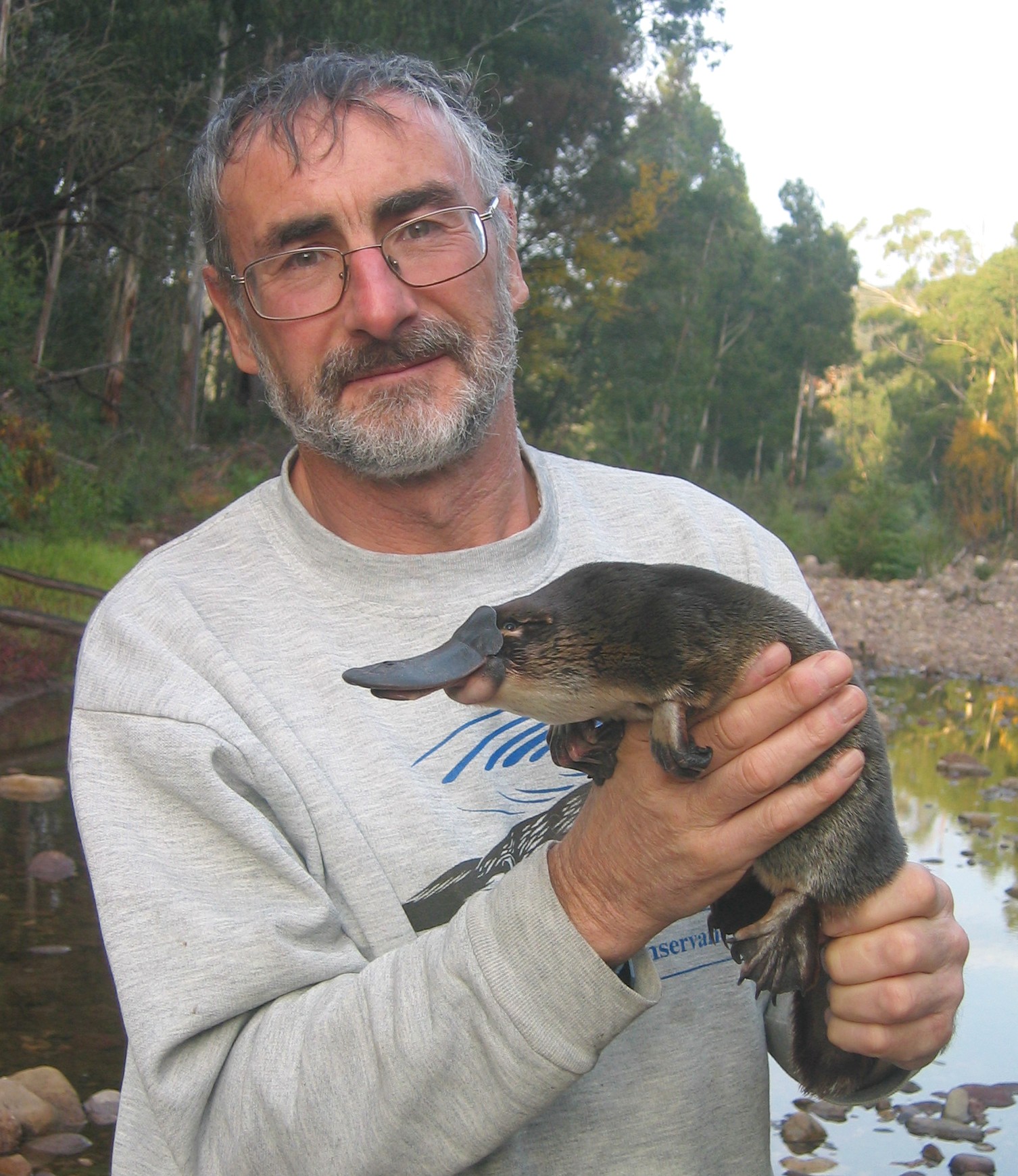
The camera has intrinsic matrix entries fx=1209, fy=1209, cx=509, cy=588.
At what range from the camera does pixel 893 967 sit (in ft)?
4.60

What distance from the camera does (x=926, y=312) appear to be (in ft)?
156

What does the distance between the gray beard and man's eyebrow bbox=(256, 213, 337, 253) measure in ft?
0.59

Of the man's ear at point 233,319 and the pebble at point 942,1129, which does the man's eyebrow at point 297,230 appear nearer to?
the man's ear at point 233,319

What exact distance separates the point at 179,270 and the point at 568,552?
17853mm

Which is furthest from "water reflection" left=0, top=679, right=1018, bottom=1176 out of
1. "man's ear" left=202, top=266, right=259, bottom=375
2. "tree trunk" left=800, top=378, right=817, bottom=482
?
"tree trunk" left=800, top=378, right=817, bottom=482

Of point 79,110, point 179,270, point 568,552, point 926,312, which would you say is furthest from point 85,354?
point 926,312

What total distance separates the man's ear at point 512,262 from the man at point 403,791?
0.9 inches

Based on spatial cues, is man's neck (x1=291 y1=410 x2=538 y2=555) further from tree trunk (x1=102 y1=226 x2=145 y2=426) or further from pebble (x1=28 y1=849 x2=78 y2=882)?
tree trunk (x1=102 y1=226 x2=145 y2=426)

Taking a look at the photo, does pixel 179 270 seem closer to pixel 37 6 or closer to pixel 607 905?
pixel 37 6

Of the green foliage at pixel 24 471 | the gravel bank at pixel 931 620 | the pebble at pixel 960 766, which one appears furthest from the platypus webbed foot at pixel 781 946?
the green foliage at pixel 24 471

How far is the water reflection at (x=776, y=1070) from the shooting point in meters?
2.96

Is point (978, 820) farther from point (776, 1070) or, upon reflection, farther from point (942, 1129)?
point (942, 1129)

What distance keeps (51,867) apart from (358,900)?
312cm

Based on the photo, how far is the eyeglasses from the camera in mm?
1860
